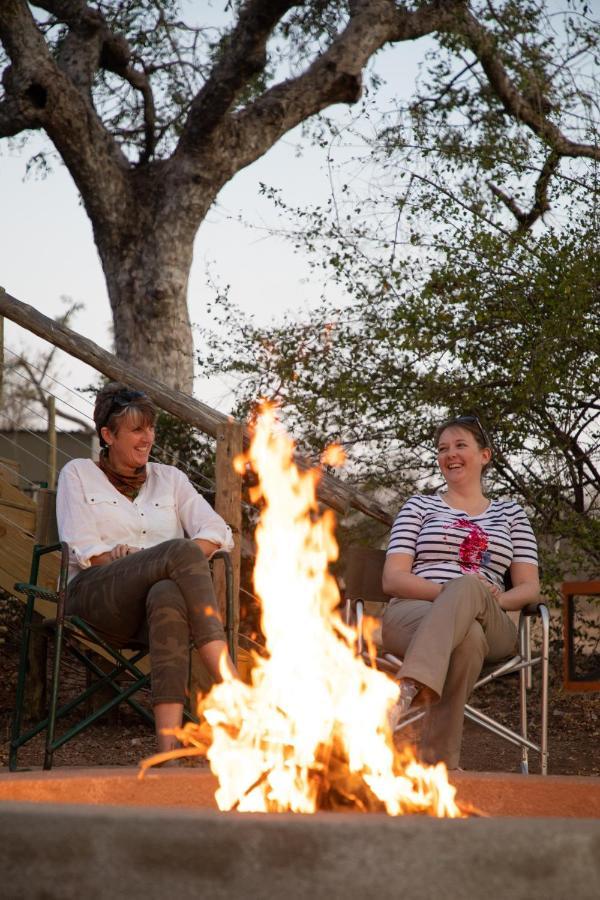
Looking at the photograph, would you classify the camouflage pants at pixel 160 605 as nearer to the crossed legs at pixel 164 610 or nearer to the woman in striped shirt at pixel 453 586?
the crossed legs at pixel 164 610

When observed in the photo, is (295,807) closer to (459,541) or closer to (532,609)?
(532,609)

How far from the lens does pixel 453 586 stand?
300 centimetres

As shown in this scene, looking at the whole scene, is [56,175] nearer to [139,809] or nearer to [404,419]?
[404,419]

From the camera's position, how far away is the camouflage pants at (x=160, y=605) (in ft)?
9.26

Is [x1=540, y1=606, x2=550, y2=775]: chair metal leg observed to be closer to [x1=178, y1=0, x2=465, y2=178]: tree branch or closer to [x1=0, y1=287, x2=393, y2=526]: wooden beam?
[x1=0, y1=287, x2=393, y2=526]: wooden beam

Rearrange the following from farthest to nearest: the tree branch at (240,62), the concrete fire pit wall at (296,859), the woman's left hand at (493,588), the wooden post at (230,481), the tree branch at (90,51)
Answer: the tree branch at (90,51) → the tree branch at (240,62) → the wooden post at (230,481) → the woman's left hand at (493,588) → the concrete fire pit wall at (296,859)

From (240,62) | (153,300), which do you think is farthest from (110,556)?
(240,62)

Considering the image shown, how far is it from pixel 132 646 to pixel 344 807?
1431mm

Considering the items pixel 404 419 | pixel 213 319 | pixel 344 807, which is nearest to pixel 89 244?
pixel 213 319

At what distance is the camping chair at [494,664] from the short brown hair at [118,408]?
2.79 ft

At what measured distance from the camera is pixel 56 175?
902 cm

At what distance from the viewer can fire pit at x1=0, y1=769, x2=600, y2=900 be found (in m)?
1.27

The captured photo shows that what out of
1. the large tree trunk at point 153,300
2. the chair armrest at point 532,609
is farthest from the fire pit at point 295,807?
the large tree trunk at point 153,300

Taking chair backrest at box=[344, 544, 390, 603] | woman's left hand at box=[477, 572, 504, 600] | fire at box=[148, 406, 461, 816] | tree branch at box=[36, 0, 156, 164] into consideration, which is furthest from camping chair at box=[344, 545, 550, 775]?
tree branch at box=[36, 0, 156, 164]
